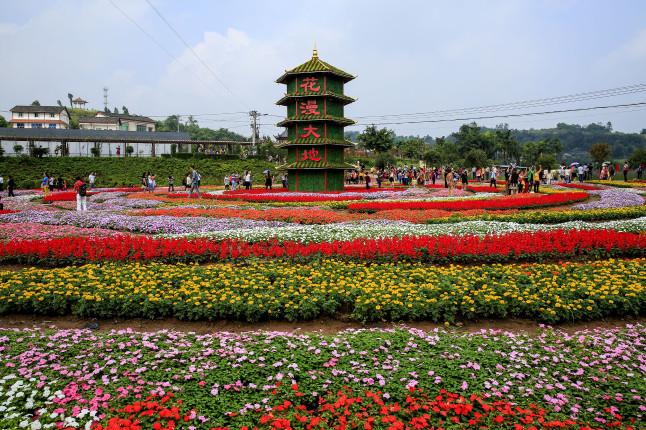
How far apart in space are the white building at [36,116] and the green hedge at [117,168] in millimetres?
55110

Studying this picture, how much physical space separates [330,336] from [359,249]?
502cm

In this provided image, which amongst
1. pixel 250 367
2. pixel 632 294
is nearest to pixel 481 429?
pixel 250 367

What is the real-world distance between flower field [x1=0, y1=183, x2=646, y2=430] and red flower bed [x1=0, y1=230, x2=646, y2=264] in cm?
6

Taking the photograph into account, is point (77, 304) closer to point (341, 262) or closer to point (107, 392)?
point (107, 392)

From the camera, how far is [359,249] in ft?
40.5

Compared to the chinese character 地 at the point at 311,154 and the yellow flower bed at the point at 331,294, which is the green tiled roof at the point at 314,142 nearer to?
the chinese character 地 at the point at 311,154

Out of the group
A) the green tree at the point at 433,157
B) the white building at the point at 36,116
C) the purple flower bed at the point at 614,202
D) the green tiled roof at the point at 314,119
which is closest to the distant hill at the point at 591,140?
the green tree at the point at 433,157

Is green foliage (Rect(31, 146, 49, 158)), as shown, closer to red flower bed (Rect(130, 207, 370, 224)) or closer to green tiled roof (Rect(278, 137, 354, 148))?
green tiled roof (Rect(278, 137, 354, 148))

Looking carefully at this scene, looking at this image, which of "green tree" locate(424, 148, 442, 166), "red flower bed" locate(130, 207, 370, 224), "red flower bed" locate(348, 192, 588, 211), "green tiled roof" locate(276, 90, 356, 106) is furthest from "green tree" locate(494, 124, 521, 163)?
"red flower bed" locate(130, 207, 370, 224)

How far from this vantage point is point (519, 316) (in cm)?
880

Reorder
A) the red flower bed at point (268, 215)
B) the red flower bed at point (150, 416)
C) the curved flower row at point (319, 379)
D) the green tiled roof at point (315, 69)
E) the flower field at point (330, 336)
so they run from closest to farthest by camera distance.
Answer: the red flower bed at point (150, 416) → the curved flower row at point (319, 379) → the flower field at point (330, 336) → the red flower bed at point (268, 215) → the green tiled roof at point (315, 69)

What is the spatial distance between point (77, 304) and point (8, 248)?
5806 millimetres

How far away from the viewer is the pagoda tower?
39469mm

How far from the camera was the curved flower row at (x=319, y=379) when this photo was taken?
531 cm
